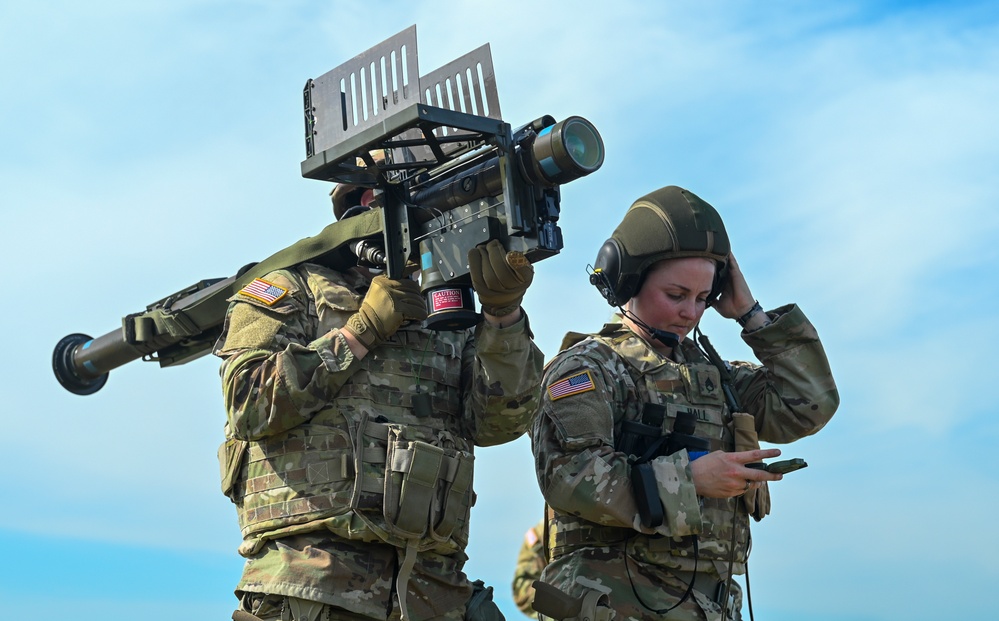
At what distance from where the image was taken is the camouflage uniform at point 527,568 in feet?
37.7

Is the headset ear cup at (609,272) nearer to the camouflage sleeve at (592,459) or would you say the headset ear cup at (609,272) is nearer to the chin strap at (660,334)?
the chin strap at (660,334)

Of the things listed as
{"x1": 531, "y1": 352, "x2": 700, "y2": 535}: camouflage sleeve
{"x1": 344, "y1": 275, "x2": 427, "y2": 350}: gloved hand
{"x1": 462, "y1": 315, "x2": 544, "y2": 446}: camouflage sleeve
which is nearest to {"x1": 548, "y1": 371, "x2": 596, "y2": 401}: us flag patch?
{"x1": 531, "y1": 352, "x2": 700, "y2": 535}: camouflage sleeve

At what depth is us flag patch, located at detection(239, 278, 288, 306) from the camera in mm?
5074

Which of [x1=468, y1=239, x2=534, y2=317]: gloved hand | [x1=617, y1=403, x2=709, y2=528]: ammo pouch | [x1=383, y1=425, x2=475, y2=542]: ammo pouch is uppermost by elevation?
[x1=468, y1=239, x2=534, y2=317]: gloved hand

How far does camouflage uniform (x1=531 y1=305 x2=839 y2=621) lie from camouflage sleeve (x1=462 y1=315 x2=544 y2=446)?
1.26 feet

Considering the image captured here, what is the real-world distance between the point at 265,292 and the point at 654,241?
6.36 ft

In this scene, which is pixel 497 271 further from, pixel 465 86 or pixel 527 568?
pixel 527 568

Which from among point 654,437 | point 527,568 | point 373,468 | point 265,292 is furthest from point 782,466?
point 527,568

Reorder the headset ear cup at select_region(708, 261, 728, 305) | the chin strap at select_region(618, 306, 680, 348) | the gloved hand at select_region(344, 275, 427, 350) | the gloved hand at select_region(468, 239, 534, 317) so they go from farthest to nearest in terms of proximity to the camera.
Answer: the headset ear cup at select_region(708, 261, 728, 305) < the chin strap at select_region(618, 306, 680, 348) < the gloved hand at select_region(344, 275, 427, 350) < the gloved hand at select_region(468, 239, 534, 317)

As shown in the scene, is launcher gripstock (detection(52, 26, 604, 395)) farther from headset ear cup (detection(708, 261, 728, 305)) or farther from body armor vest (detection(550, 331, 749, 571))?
headset ear cup (detection(708, 261, 728, 305))

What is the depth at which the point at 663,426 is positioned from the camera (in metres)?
5.72

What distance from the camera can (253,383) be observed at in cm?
474

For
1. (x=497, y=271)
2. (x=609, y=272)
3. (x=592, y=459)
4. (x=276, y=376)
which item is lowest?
(x=592, y=459)

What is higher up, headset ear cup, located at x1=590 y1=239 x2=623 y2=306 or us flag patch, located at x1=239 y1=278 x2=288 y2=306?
headset ear cup, located at x1=590 y1=239 x2=623 y2=306
